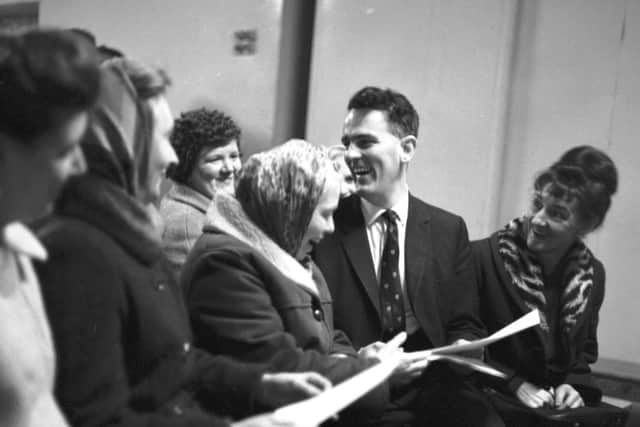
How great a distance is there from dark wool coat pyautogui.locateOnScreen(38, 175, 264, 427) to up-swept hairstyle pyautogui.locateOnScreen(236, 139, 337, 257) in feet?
1.88

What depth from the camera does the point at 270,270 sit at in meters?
1.82

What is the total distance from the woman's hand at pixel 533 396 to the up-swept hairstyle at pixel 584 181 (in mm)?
692

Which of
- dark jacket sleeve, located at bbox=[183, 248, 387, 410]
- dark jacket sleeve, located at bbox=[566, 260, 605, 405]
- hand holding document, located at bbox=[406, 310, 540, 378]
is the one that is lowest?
dark jacket sleeve, located at bbox=[566, 260, 605, 405]

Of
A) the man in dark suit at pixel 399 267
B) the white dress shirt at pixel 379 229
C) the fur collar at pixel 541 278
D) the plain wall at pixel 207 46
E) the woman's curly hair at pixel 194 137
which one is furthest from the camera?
the plain wall at pixel 207 46

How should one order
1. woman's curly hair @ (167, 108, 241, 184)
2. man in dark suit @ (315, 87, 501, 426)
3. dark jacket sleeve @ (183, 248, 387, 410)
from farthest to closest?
woman's curly hair @ (167, 108, 241, 184) → man in dark suit @ (315, 87, 501, 426) → dark jacket sleeve @ (183, 248, 387, 410)

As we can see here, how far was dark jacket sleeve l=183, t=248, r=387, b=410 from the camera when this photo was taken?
1.72 metres

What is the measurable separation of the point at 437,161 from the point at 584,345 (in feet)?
4.41

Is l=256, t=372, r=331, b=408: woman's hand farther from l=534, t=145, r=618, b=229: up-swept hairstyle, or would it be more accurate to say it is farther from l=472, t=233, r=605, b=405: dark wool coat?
l=534, t=145, r=618, b=229: up-swept hairstyle

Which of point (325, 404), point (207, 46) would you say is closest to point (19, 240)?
point (325, 404)

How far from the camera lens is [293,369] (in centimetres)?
172

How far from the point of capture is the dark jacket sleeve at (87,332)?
1.07 meters

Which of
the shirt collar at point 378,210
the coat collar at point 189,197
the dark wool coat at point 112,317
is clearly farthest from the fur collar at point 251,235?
the coat collar at point 189,197

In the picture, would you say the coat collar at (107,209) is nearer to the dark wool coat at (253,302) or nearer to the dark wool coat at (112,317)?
the dark wool coat at (112,317)

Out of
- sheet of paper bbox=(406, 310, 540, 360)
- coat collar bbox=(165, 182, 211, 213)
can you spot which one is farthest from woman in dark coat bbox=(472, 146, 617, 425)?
coat collar bbox=(165, 182, 211, 213)
